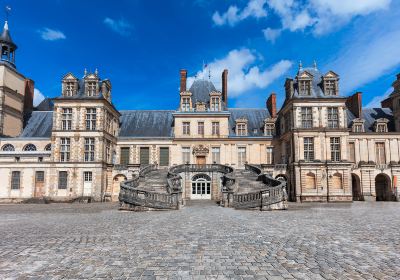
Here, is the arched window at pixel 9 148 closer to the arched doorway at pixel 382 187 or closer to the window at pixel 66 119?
the window at pixel 66 119

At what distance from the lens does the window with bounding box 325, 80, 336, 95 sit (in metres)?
33.5

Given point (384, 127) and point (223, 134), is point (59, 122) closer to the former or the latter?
point (223, 134)

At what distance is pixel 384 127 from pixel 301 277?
36631 mm

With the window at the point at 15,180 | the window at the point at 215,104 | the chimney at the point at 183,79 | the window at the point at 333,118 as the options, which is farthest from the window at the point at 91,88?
the window at the point at 333,118

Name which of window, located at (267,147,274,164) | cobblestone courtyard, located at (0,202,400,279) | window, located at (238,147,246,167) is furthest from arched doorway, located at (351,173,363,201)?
cobblestone courtyard, located at (0,202,400,279)

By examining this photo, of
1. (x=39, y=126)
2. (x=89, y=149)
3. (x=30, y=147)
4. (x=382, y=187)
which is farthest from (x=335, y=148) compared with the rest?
(x=39, y=126)

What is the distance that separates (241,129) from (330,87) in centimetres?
1086

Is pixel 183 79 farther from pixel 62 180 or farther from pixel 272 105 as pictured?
pixel 62 180

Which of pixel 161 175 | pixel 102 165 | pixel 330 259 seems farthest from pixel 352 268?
pixel 102 165

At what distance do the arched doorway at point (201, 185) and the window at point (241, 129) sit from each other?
7.95 meters

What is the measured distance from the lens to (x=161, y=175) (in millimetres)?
31344

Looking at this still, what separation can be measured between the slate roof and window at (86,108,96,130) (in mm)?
29203

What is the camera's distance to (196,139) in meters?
36.5

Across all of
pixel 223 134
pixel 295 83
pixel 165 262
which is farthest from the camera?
pixel 223 134
